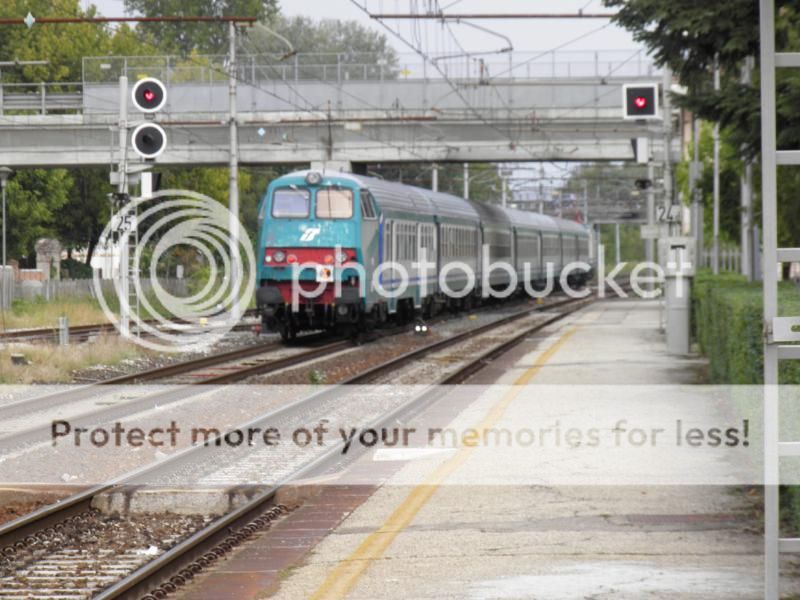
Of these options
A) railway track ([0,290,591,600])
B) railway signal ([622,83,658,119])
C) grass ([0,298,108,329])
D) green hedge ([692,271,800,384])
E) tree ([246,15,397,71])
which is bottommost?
railway track ([0,290,591,600])

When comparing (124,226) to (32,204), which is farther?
(32,204)

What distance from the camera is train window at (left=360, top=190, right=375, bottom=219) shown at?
27.9m

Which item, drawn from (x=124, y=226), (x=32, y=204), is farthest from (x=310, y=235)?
(x=32, y=204)

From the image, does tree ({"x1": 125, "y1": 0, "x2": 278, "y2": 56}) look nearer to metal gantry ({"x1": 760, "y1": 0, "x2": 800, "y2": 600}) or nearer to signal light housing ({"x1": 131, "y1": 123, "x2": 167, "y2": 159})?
signal light housing ({"x1": 131, "y1": 123, "x2": 167, "y2": 159})

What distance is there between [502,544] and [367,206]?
1965 centimetres

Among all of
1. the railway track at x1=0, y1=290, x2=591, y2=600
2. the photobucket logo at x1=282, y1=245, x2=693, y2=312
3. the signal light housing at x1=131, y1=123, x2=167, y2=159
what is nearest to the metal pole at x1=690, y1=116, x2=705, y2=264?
the photobucket logo at x1=282, y1=245, x2=693, y2=312

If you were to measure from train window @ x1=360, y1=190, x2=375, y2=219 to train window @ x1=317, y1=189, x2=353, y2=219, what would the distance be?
288mm

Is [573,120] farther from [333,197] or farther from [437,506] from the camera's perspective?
[437,506]

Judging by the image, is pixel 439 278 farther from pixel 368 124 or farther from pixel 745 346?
pixel 745 346

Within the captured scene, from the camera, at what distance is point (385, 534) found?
9.26m

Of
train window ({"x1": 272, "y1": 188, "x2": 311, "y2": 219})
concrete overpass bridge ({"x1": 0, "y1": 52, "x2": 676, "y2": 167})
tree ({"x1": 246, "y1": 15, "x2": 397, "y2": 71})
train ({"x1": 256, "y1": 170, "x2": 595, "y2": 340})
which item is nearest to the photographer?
train ({"x1": 256, "y1": 170, "x2": 595, "y2": 340})

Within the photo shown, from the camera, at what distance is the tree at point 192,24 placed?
45.6m

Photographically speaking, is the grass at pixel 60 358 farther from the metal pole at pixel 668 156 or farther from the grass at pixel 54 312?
the metal pole at pixel 668 156

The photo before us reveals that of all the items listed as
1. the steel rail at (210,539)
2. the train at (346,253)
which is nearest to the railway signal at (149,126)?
the train at (346,253)
